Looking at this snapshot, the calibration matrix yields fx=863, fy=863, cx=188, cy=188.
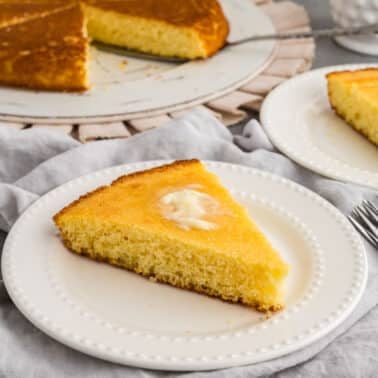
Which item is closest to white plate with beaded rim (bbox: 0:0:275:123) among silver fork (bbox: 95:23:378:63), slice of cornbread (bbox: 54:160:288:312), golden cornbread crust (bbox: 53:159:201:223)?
silver fork (bbox: 95:23:378:63)

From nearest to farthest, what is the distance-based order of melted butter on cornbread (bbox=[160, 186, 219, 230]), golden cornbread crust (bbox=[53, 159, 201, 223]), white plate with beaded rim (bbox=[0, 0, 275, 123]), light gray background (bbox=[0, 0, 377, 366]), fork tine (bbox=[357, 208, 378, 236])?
melted butter on cornbread (bbox=[160, 186, 219, 230])
golden cornbread crust (bbox=[53, 159, 201, 223])
fork tine (bbox=[357, 208, 378, 236])
white plate with beaded rim (bbox=[0, 0, 275, 123])
light gray background (bbox=[0, 0, 377, 366])

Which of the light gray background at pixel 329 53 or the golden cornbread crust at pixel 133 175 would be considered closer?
the golden cornbread crust at pixel 133 175

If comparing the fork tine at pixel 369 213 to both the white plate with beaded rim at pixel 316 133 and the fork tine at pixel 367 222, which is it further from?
the white plate with beaded rim at pixel 316 133

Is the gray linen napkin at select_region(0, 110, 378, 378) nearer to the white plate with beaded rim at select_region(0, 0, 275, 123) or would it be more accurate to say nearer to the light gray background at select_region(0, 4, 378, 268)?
the white plate with beaded rim at select_region(0, 0, 275, 123)

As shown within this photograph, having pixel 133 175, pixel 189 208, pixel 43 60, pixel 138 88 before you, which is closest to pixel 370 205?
pixel 189 208

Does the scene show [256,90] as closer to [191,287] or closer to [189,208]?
[189,208]

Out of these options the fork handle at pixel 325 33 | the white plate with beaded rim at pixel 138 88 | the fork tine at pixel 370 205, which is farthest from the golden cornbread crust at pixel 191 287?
the fork handle at pixel 325 33

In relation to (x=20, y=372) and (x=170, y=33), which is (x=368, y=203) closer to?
(x=20, y=372)

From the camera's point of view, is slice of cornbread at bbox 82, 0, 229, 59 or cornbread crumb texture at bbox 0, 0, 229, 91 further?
slice of cornbread at bbox 82, 0, 229, 59
